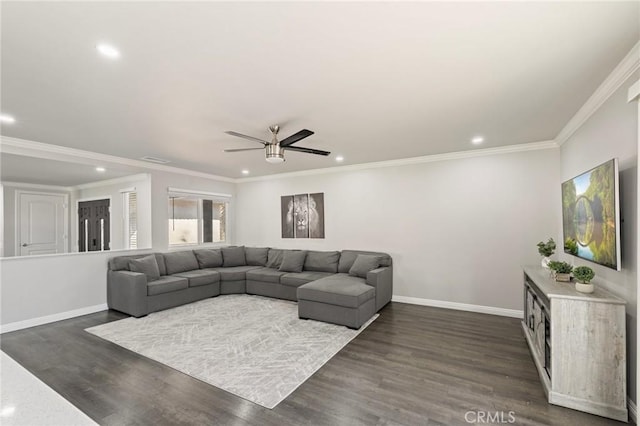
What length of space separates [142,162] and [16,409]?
3987mm

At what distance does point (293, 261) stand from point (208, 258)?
189 cm

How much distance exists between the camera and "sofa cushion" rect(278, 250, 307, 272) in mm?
5561

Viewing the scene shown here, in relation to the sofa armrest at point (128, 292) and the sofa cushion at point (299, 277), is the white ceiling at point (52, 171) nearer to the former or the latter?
the sofa armrest at point (128, 292)

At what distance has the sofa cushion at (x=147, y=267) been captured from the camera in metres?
4.62

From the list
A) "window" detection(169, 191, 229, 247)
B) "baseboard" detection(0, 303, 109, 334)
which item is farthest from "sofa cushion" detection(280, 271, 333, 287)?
"baseboard" detection(0, 303, 109, 334)

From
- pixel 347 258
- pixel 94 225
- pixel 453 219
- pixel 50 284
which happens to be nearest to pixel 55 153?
pixel 50 284

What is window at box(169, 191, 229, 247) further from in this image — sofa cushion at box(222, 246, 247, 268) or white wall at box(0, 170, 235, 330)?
sofa cushion at box(222, 246, 247, 268)

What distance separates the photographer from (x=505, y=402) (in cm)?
226

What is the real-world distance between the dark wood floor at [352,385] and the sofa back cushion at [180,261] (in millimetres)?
1735

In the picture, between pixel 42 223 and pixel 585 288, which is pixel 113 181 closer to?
pixel 42 223

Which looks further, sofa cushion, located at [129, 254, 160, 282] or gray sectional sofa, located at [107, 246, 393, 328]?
sofa cushion, located at [129, 254, 160, 282]

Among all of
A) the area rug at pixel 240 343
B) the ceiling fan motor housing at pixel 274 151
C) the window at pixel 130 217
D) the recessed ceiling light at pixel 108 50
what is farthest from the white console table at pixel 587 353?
the window at pixel 130 217

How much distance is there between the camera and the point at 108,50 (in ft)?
6.14

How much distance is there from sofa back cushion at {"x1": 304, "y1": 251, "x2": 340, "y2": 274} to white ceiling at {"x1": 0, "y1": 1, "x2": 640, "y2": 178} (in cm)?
267
